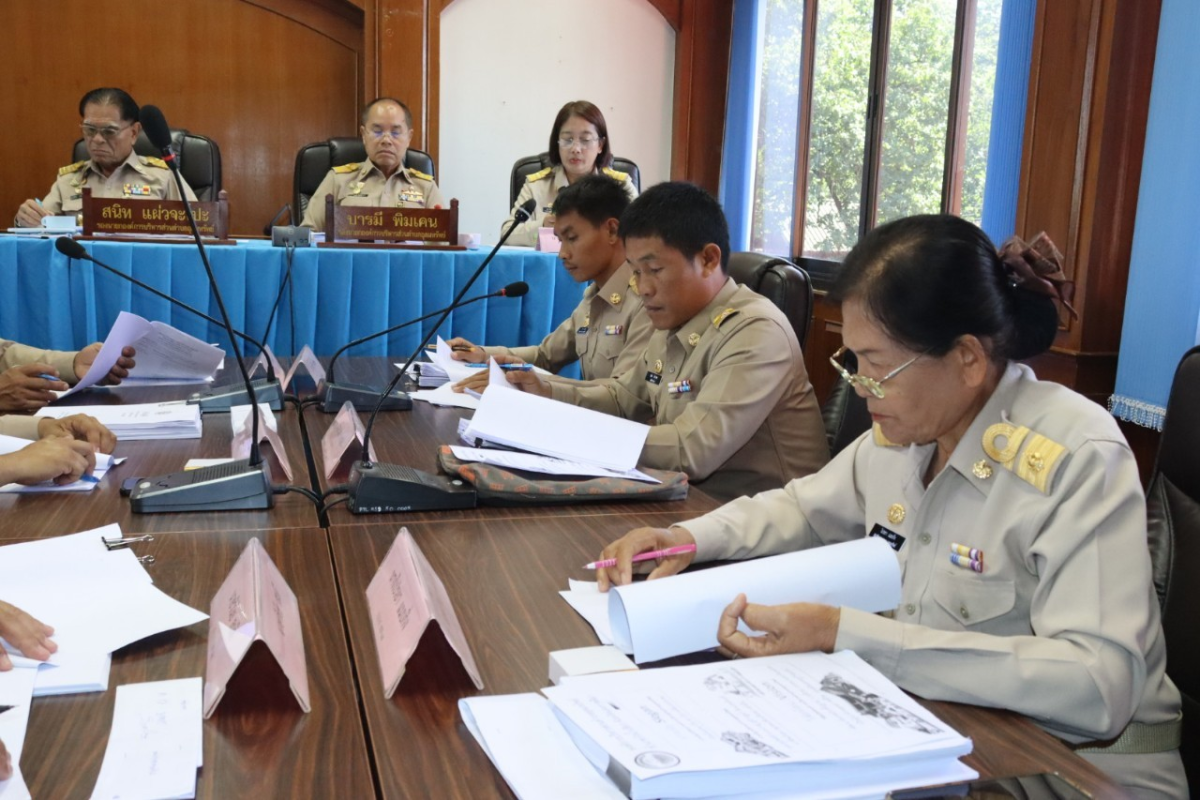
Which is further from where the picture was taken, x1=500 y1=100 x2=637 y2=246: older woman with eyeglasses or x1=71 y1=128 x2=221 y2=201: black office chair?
x1=71 y1=128 x2=221 y2=201: black office chair

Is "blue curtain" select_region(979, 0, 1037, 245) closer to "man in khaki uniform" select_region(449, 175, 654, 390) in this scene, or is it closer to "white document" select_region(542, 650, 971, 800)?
"man in khaki uniform" select_region(449, 175, 654, 390)

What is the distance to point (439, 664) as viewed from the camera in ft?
3.17

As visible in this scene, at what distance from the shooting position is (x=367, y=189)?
4539mm

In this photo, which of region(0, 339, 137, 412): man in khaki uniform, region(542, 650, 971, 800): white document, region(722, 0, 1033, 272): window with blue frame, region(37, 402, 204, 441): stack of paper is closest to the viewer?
region(542, 650, 971, 800): white document

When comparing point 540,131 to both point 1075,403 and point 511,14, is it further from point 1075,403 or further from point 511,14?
point 1075,403

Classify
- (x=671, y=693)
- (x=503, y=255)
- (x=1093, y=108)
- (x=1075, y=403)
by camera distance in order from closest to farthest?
(x=671, y=693) < (x=1075, y=403) < (x=1093, y=108) < (x=503, y=255)

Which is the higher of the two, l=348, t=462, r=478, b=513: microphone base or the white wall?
the white wall

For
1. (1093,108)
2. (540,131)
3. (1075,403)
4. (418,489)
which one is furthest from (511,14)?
(1075,403)

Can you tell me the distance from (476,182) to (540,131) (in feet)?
1.48

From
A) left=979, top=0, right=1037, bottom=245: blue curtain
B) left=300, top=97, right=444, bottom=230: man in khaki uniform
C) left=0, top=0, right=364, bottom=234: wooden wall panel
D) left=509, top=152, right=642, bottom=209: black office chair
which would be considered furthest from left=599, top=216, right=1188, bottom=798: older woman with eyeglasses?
left=0, top=0, right=364, bottom=234: wooden wall panel

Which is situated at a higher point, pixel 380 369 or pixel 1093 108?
pixel 1093 108

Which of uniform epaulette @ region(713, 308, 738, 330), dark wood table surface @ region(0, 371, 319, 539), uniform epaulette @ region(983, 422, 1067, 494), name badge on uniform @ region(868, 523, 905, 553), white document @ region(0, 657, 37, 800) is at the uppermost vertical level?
uniform epaulette @ region(713, 308, 738, 330)

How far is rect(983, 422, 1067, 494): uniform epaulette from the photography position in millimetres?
1054

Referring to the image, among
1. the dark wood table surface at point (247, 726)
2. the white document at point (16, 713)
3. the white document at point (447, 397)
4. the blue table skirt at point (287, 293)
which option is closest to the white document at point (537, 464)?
the dark wood table surface at point (247, 726)
